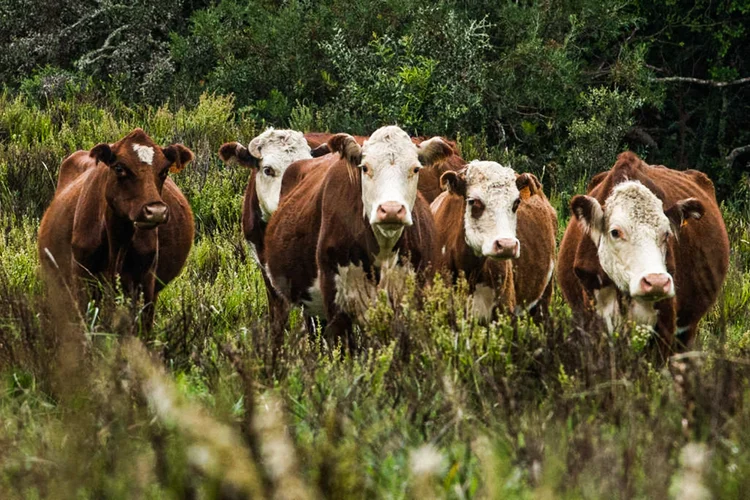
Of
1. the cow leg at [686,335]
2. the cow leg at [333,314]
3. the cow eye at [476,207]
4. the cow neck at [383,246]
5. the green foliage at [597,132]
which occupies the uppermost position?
the cow eye at [476,207]

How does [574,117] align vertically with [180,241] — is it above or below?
below

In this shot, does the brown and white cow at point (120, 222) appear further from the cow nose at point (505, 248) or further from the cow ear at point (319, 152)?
the cow nose at point (505, 248)

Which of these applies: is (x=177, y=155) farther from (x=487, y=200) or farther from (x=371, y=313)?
(x=371, y=313)

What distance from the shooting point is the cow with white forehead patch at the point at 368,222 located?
6.70 meters

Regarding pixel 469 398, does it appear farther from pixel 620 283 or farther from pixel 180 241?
pixel 180 241

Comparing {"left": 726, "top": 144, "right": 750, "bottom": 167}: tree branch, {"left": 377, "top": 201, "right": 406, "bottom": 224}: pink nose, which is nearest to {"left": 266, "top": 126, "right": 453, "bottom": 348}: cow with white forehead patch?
→ {"left": 377, "top": 201, "right": 406, "bottom": 224}: pink nose

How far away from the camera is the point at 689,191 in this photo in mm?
7652

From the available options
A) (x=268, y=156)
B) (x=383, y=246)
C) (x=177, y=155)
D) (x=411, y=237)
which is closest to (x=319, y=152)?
(x=268, y=156)

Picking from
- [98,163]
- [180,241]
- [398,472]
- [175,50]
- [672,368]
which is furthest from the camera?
[175,50]

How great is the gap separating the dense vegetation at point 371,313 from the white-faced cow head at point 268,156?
0.82 m

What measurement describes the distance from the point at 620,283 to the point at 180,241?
3.51m

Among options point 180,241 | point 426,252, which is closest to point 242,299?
point 180,241

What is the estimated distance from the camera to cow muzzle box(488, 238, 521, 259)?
672cm

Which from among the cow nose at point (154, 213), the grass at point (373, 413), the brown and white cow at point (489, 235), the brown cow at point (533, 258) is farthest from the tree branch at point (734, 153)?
the grass at point (373, 413)
